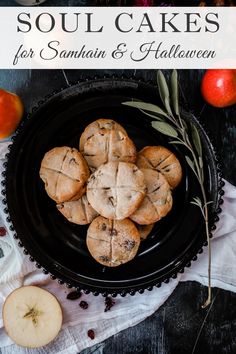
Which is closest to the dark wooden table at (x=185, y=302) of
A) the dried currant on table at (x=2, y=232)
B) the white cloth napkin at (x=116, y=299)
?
the white cloth napkin at (x=116, y=299)

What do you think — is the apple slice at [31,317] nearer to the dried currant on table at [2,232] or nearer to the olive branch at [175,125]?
the dried currant on table at [2,232]

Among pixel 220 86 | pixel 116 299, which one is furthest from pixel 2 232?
pixel 220 86

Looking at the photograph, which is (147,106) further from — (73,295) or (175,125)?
(73,295)

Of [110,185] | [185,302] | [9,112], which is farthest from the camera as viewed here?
[185,302]

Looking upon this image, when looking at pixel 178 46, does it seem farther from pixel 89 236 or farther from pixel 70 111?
pixel 89 236

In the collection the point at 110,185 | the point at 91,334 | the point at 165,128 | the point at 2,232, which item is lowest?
the point at 91,334

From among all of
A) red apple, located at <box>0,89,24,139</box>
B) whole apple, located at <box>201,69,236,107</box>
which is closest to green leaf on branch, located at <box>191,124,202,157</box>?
whole apple, located at <box>201,69,236,107</box>

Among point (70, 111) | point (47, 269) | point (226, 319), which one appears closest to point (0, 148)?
point (70, 111)
